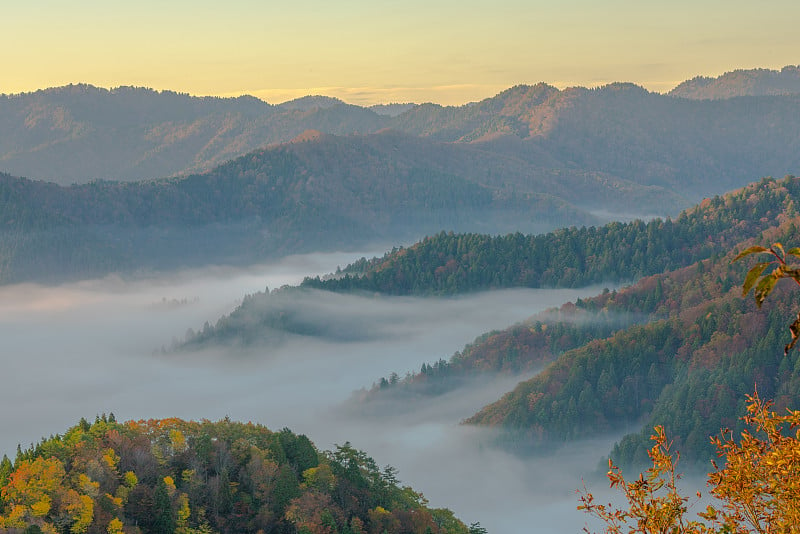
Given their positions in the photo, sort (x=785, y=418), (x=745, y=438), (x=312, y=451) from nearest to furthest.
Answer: (x=785, y=418), (x=745, y=438), (x=312, y=451)

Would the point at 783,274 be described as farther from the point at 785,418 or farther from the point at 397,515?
the point at 397,515

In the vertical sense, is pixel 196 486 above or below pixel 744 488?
below

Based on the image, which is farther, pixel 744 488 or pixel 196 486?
pixel 196 486

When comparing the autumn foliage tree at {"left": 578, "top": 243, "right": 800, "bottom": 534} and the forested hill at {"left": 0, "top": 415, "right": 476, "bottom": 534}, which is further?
the forested hill at {"left": 0, "top": 415, "right": 476, "bottom": 534}

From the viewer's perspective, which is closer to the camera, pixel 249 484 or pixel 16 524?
pixel 16 524

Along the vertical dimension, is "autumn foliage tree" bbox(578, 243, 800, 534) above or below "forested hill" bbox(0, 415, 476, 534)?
above

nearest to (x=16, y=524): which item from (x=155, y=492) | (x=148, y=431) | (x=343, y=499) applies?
(x=155, y=492)

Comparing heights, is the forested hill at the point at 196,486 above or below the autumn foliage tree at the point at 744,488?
below

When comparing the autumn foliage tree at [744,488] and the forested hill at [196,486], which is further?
the forested hill at [196,486]
